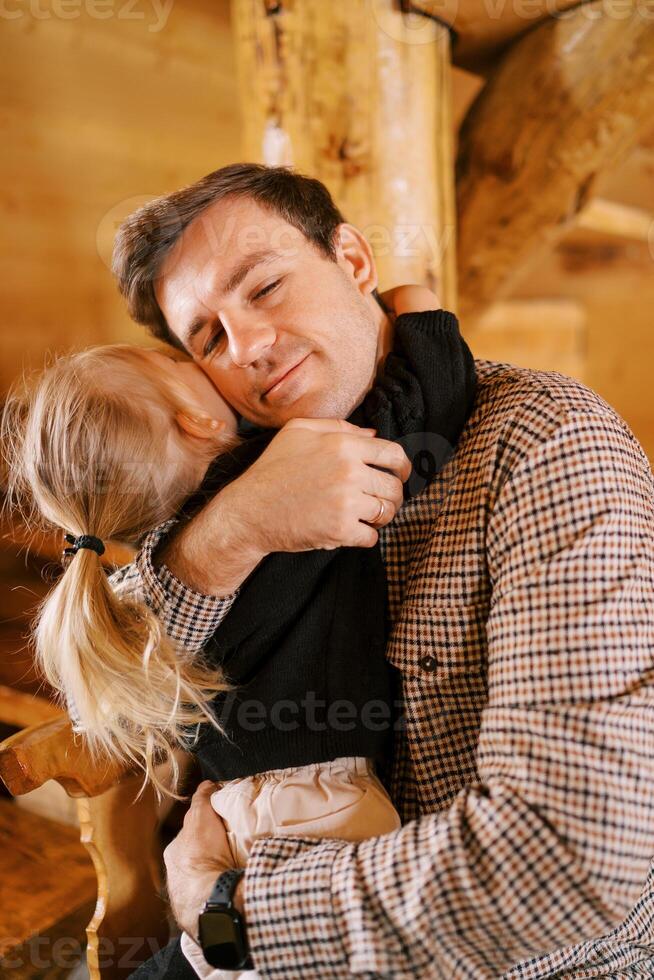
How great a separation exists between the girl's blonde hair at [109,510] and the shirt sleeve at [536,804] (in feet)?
0.88

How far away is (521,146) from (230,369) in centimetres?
116

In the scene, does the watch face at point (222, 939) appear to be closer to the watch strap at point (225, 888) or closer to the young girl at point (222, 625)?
the watch strap at point (225, 888)

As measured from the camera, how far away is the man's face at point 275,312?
122cm

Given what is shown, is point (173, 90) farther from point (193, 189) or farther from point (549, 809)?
point (549, 809)

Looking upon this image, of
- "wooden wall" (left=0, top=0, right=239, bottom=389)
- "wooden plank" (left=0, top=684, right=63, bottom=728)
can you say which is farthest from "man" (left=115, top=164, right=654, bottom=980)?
"wooden wall" (left=0, top=0, right=239, bottom=389)

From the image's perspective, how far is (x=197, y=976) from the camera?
118 cm

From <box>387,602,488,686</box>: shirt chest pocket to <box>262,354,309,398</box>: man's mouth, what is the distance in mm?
383

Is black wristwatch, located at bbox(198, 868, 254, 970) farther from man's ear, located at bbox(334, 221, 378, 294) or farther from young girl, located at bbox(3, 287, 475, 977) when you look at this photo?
man's ear, located at bbox(334, 221, 378, 294)

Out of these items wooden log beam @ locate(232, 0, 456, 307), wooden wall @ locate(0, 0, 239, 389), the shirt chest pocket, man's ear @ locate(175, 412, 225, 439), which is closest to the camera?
the shirt chest pocket

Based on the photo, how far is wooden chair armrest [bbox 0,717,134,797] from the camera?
3.70 ft

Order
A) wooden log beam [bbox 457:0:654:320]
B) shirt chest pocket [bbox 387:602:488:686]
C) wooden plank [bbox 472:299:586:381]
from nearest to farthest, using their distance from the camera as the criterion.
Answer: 1. shirt chest pocket [bbox 387:602:488:686]
2. wooden log beam [bbox 457:0:654:320]
3. wooden plank [bbox 472:299:586:381]

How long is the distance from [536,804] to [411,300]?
0.76 m

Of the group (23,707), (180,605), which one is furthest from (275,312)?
(23,707)

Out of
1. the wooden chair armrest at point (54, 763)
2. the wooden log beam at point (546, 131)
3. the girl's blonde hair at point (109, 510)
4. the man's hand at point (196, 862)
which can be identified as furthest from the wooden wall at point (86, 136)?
the man's hand at point (196, 862)
